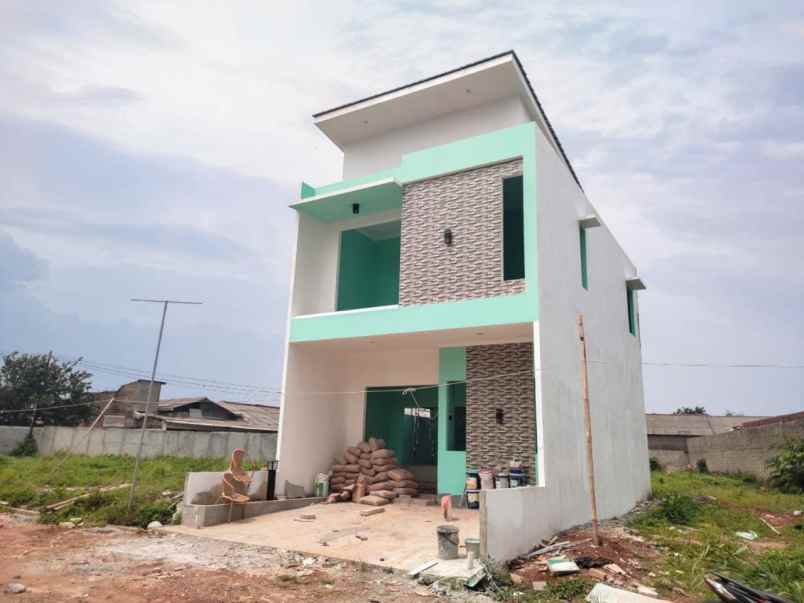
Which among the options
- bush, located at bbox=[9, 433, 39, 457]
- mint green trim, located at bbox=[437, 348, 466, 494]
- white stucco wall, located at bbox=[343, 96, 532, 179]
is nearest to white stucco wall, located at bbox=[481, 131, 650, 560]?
white stucco wall, located at bbox=[343, 96, 532, 179]

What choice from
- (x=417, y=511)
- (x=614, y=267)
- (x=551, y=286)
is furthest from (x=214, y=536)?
(x=614, y=267)

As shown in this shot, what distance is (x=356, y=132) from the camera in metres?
14.5

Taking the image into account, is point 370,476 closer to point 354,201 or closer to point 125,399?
point 354,201

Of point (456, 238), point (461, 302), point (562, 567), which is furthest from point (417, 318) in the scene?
point (562, 567)

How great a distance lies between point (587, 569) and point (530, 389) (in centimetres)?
439

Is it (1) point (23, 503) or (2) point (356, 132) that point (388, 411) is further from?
(1) point (23, 503)

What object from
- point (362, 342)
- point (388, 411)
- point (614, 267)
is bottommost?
point (388, 411)

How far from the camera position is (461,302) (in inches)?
404

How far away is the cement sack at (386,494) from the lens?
37.8ft

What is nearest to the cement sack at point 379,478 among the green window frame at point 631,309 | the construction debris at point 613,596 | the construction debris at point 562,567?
the construction debris at point 562,567

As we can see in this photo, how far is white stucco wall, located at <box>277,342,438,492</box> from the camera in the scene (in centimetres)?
1221

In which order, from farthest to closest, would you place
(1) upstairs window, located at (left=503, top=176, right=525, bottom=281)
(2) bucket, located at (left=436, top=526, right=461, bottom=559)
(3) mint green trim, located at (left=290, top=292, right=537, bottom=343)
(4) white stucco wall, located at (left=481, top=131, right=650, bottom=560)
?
1. (1) upstairs window, located at (left=503, top=176, right=525, bottom=281)
2. (3) mint green trim, located at (left=290, top=292, right=537, bottom=343)
3. (4) white stucco wall, located at (left=481, top=131, right=650, bottom=560)
4. (2) bucket, located at (left=436, top=526, right=461, bottom=559)

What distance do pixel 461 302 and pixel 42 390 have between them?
2668 centimetres

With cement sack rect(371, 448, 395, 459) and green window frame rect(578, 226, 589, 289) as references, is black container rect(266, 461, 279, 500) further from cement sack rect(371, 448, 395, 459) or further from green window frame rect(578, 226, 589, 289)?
green window frame rect(578, 226, 589, 289)
